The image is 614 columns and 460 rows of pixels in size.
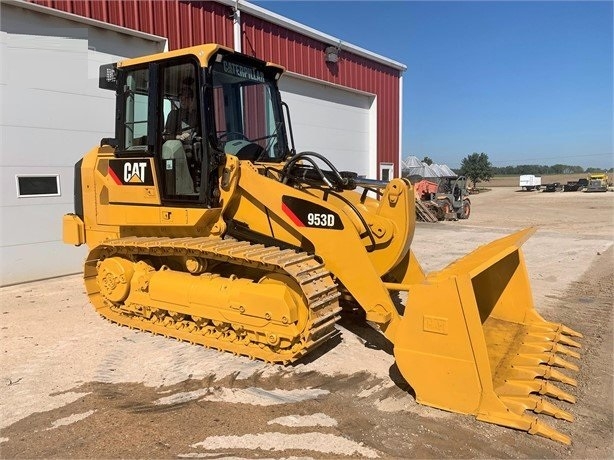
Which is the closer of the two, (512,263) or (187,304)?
(187,304)

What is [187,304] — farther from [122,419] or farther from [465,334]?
[465,334]

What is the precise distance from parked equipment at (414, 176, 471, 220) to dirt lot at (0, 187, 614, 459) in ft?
46.3

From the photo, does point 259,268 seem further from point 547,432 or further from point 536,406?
point 547,432

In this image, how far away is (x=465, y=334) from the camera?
3.35m

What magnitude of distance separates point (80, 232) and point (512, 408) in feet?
16.8

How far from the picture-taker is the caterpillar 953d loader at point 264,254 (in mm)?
3516

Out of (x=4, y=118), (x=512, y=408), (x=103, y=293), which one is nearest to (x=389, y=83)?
(x=4, y=118)

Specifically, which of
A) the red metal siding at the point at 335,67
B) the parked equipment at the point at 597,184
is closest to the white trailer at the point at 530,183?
the parked equipment at the point at 597,184

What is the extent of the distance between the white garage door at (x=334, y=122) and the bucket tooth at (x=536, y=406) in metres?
9.80

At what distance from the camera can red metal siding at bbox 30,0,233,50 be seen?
26.1 feet

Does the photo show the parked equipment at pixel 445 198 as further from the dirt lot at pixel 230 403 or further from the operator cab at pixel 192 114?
the dirt lot at pixel 230 403

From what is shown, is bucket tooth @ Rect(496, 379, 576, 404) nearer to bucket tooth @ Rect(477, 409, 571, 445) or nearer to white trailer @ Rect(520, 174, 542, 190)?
bucket tooth @ Rect(477, 409, 571, 445)

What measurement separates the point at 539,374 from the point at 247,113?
393 cm

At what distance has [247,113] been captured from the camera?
5492 mm
